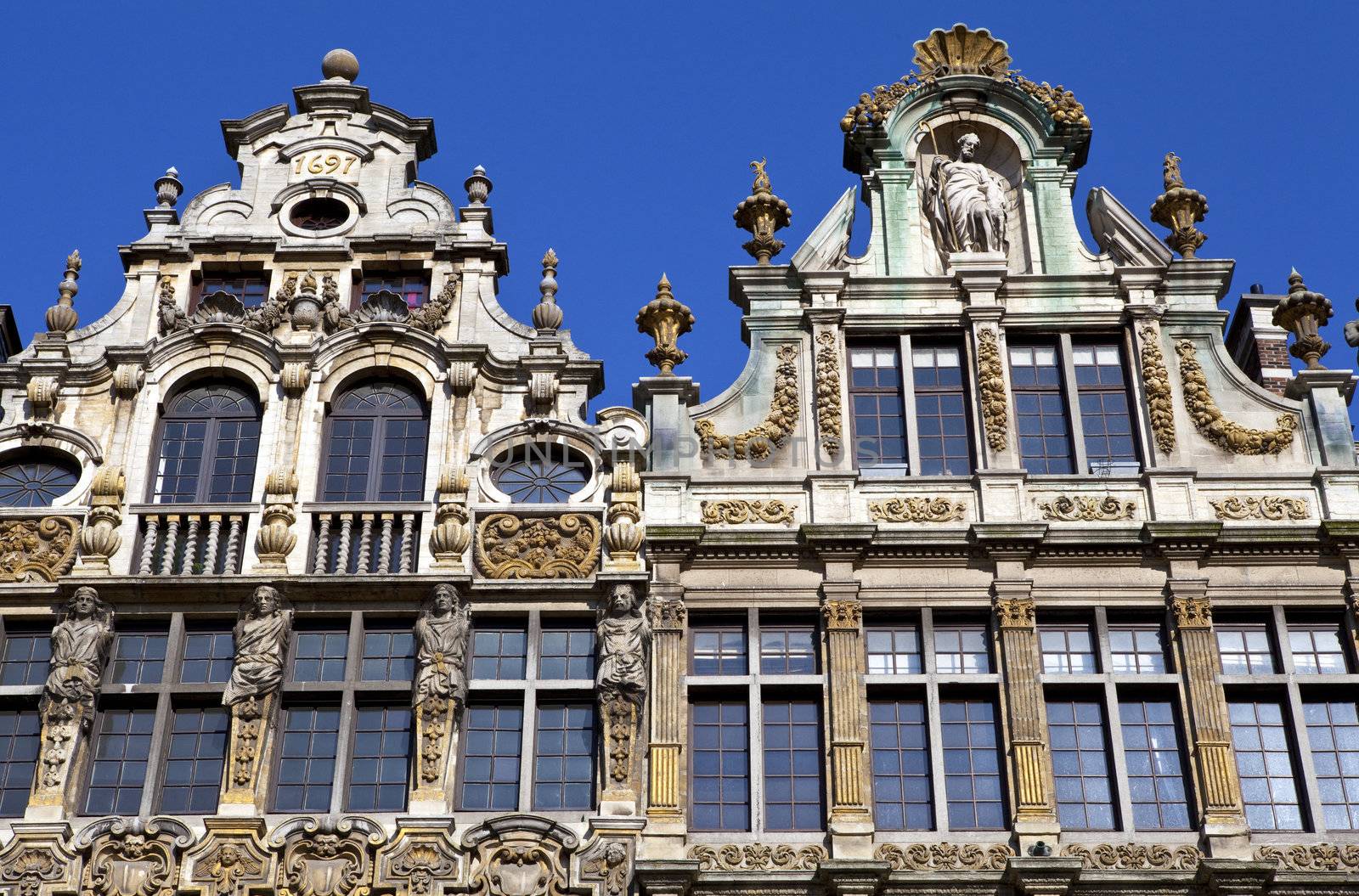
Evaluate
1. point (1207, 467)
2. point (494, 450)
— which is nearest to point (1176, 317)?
point (1207, 467)

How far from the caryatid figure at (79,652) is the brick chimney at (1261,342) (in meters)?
13.6

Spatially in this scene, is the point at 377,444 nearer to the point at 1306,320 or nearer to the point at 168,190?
the point at 168,190

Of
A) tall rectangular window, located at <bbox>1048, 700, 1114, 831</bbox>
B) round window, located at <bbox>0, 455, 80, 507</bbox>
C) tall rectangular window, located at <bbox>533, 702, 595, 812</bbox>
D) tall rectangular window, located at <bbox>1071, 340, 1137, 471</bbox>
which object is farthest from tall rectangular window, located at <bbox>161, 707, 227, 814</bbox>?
tall rectangular window, located at <bbox>1071, 340, 1137, 471</bbox>

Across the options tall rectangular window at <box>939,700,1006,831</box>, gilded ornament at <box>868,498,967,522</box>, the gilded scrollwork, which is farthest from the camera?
gilded ornament at <box>868,498,967,522</box>

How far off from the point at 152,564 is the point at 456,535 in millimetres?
3137

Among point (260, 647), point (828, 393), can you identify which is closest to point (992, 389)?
point (828, 393)

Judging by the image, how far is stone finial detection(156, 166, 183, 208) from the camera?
2472 cm

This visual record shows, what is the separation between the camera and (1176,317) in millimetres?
23469

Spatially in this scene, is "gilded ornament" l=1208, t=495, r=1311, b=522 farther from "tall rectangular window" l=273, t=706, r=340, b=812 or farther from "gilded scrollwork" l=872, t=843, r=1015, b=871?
"tall rectangular window" l=273, t=706, r=340, b=812

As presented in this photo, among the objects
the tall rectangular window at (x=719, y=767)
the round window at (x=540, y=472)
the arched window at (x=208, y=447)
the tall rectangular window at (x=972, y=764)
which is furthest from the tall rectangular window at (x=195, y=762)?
the tall rectangular window at (x=972, y=764)

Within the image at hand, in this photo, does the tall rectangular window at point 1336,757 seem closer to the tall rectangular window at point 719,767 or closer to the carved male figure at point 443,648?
the tall rectangular window at point 719,767

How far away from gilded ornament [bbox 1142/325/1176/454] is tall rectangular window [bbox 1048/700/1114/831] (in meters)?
3.23

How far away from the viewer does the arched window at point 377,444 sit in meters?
22.3

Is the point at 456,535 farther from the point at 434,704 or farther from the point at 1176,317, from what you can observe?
the point at 1176,317
